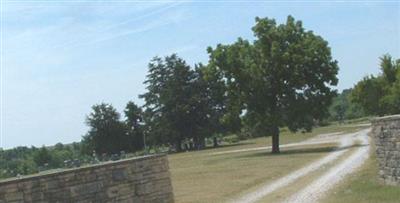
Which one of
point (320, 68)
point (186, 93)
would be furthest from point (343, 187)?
point (186, 93)

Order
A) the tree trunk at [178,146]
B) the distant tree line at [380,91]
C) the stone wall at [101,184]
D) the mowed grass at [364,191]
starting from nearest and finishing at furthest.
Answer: the stone wall at [101,184] < the mowed grass at [364,191] < the distant tree line at [380,91] < the tree trunk at [178,146]

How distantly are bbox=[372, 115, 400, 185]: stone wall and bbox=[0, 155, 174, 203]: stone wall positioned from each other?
572 centimetres

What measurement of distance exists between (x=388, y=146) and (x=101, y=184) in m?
7.46

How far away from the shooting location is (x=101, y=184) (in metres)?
15.3

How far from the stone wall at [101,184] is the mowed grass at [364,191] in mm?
4223

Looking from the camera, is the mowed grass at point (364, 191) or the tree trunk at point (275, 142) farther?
the tree trunk at point (275, 142)

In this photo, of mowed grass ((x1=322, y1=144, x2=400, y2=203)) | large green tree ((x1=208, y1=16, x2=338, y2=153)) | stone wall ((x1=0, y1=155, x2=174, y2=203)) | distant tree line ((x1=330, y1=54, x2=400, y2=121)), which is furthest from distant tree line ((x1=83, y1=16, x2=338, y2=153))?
stone wall ((x1=0, y1=155, x2=174, y2=203))

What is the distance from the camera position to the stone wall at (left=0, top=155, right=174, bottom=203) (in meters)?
13.8

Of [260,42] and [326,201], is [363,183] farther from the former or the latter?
[260,42]

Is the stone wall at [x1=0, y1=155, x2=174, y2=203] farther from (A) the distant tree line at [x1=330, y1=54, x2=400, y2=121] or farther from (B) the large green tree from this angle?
(A) the distant tree line at [x1=330, y1=54, x2=400, y2=121]

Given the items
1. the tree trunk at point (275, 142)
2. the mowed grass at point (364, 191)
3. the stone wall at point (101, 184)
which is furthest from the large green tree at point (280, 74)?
the stone wall at point (101, 184)

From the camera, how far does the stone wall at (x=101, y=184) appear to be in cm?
1375

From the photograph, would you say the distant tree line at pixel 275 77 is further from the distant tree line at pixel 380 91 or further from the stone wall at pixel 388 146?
the stone wall at pixel 388 146

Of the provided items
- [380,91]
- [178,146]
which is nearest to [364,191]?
[380,91]
